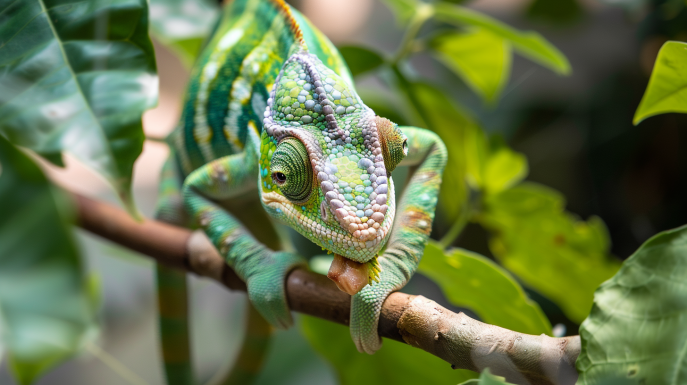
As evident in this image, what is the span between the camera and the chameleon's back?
99 cm

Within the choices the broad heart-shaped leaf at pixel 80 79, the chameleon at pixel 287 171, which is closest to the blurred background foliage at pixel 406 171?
the broad heart-shaped leaf at pixel 80 79

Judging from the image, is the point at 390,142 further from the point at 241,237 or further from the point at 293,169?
the point at 241,237

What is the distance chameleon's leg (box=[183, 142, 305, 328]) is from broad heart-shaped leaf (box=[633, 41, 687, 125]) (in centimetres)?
67

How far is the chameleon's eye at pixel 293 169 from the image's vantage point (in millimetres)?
718

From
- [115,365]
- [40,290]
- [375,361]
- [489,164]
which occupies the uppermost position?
[489,164]

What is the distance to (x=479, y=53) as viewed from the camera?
1.71 meters

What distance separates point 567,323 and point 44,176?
5.45 feet

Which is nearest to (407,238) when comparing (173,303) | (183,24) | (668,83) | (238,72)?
(668,83)

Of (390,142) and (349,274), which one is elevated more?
(390,142)

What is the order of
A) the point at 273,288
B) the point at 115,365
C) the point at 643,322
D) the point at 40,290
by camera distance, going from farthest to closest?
the point at 115,365
the point at 40,290
the point at 273,288
the point at 643,322

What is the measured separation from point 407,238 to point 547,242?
2.95 feet

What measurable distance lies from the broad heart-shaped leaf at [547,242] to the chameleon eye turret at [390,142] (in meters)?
0.91

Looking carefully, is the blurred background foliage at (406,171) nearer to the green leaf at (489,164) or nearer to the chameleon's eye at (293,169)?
the green leaf at (489,164)

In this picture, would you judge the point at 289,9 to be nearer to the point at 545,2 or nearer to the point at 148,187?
the point at 148,187
